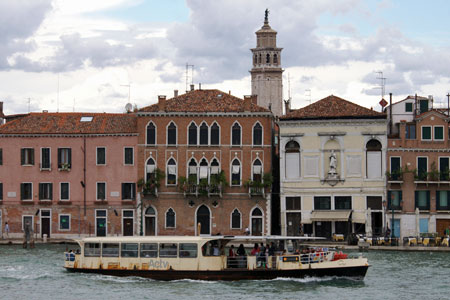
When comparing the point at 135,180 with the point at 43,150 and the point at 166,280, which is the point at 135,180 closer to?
the point at 43,150

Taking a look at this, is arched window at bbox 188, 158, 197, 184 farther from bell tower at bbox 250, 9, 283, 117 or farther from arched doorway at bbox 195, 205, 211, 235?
bell tower at bbox 250, 9, 283, 117

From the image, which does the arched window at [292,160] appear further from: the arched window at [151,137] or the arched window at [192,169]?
the arched window at [151,137]

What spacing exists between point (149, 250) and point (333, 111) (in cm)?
2000

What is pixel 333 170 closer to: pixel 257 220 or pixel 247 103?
pixel 257 220

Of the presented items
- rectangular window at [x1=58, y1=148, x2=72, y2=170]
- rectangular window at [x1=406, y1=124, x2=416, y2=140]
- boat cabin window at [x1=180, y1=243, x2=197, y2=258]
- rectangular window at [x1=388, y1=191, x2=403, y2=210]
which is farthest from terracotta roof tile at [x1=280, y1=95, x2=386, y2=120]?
boat cabin window at [x1=180, y1=243, x2=197, y2=258]

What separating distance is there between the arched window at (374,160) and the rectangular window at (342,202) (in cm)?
180

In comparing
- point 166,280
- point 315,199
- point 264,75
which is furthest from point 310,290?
point 264,75

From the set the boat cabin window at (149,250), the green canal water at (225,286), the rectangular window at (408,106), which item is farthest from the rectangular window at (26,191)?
the rectangular window at (408,106)

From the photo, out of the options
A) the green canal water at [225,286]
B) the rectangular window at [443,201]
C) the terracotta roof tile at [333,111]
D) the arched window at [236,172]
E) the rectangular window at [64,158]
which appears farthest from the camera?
the rectangular window at [64,158]

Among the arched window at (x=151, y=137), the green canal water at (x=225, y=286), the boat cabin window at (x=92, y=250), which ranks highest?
the arched window at (x=151, y=137)

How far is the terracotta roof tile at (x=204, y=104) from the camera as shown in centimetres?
6475

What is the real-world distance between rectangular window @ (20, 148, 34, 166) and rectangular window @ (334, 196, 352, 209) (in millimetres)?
18031

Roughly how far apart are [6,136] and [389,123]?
900 inches

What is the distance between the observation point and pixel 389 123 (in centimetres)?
6700
